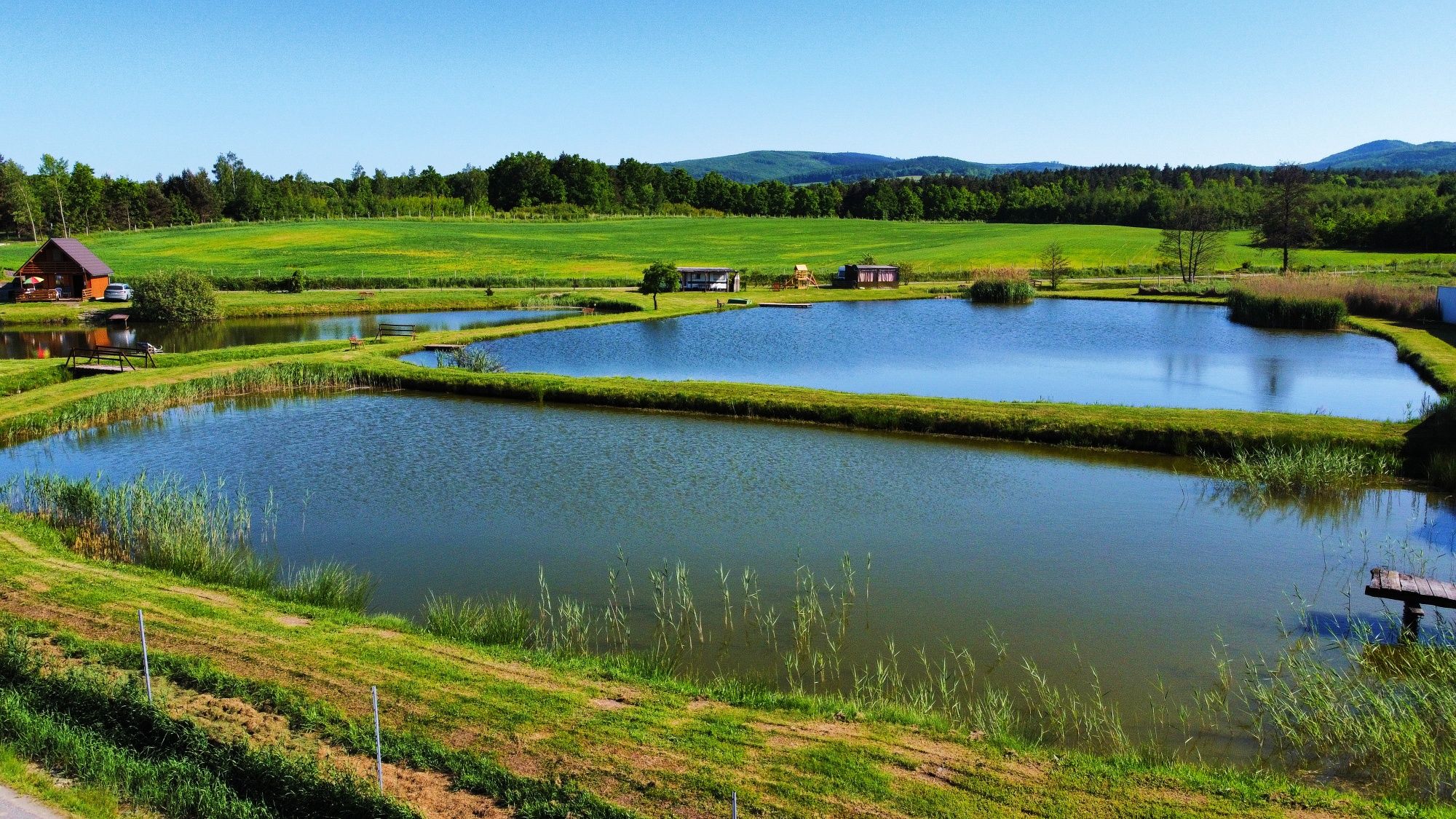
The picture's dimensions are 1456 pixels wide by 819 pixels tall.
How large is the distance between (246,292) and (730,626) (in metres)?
57.2

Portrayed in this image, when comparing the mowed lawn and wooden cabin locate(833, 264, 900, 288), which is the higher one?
the mowed lawn

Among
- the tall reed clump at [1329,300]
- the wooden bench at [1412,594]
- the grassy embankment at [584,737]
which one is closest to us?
the grassy embankment at [584,737]

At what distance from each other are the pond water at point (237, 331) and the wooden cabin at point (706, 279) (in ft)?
41.1

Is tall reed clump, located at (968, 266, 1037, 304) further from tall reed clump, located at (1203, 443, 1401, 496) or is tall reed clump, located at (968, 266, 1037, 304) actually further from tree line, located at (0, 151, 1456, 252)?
tall reed clump, located at (1203, 443, 1401, 496)

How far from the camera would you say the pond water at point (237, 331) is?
41.4m

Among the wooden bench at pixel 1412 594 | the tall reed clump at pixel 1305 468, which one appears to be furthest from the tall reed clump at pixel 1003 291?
the wooden bench at pixel 1412 594

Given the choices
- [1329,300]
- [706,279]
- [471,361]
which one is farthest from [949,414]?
[706,279]

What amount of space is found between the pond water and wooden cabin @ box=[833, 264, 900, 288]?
24.2 meters

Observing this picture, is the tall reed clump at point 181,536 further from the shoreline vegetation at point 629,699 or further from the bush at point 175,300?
the bush at point 175,300

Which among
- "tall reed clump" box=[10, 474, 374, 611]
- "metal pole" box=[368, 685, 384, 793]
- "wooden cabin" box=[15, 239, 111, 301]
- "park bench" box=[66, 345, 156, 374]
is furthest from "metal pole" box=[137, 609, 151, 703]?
"wooden cabin" box=[15, 239, 111, 301]

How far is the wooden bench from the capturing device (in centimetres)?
1245

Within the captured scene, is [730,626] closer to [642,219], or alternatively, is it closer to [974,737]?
[974,737]

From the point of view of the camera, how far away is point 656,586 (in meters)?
14.3

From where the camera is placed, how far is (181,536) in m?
15.2
